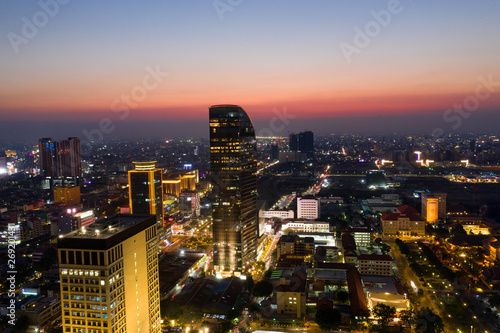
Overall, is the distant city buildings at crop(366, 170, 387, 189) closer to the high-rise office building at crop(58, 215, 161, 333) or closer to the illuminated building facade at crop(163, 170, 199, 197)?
the illuminated building facade at crop(163, 170, 199, 197)

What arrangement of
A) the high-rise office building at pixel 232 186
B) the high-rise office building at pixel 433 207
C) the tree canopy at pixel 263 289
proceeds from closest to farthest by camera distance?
1. the tree canopy at pixel 263 289
2. the high-rise office building at pixel 232 186
3. the high-rise office building at pixel 433 207

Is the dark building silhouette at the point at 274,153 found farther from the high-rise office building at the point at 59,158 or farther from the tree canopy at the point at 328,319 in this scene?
the tree canopy at the point at 328,319

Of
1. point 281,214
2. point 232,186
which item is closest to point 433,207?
point 281,214

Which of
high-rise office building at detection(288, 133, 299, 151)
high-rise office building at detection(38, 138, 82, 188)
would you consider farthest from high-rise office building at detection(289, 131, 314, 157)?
high-rise office building at detection(38, 138, 82, 188)

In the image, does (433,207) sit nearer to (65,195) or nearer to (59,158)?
(65,195)

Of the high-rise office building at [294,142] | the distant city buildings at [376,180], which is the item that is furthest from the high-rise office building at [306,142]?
the distant city buildings at [376,180]

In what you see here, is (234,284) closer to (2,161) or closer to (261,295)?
(261,295)

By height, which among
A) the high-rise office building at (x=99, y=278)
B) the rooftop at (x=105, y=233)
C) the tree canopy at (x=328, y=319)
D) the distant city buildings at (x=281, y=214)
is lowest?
the tree canopy at (x=328, y=319)
